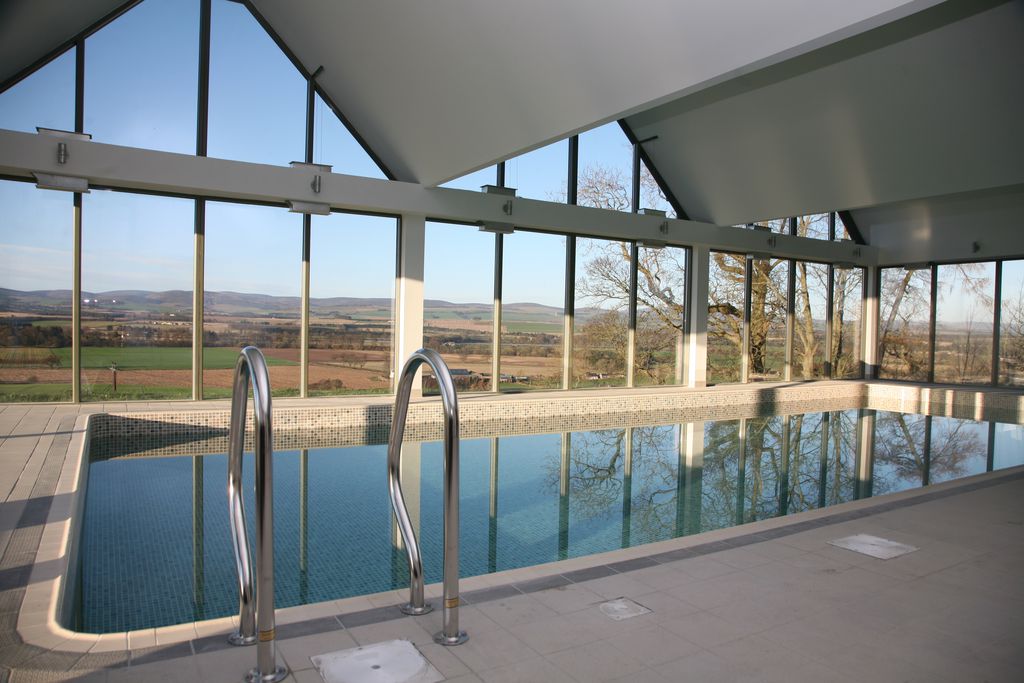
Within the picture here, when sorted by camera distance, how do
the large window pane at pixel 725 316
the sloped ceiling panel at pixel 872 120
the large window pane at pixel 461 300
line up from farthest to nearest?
the large window pane at pixel 725 316
the large window pane at pixel 461 300
the sloped ceiling panel at pixel 872 120

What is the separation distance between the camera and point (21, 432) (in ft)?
20.0

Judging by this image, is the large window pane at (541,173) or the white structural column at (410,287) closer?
the white structural column at (410,287)

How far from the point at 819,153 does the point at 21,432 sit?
9.59 metres

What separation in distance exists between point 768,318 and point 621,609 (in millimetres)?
11978

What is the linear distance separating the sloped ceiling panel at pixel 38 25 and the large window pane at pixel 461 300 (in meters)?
4.62

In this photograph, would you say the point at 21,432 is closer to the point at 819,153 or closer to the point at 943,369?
the point at 819,153

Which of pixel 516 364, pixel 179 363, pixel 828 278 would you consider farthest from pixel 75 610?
pixel 828 278

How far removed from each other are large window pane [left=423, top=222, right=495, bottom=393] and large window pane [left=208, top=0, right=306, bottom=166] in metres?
2.30

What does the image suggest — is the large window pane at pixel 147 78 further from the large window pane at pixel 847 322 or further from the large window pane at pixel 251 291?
the large window pane at pixel 847 322

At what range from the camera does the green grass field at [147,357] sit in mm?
8070

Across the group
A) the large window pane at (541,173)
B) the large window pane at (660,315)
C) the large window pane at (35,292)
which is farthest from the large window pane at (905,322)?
the large window pane at (35,292)

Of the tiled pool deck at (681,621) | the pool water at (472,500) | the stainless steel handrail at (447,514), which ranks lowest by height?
the pool water at (472,500)

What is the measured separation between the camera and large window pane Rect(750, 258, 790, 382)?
13688 millimetres

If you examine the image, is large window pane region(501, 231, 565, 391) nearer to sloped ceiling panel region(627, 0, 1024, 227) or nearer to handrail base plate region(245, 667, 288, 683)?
sloped ceiling panel region(627, 0, 1024, 227)
